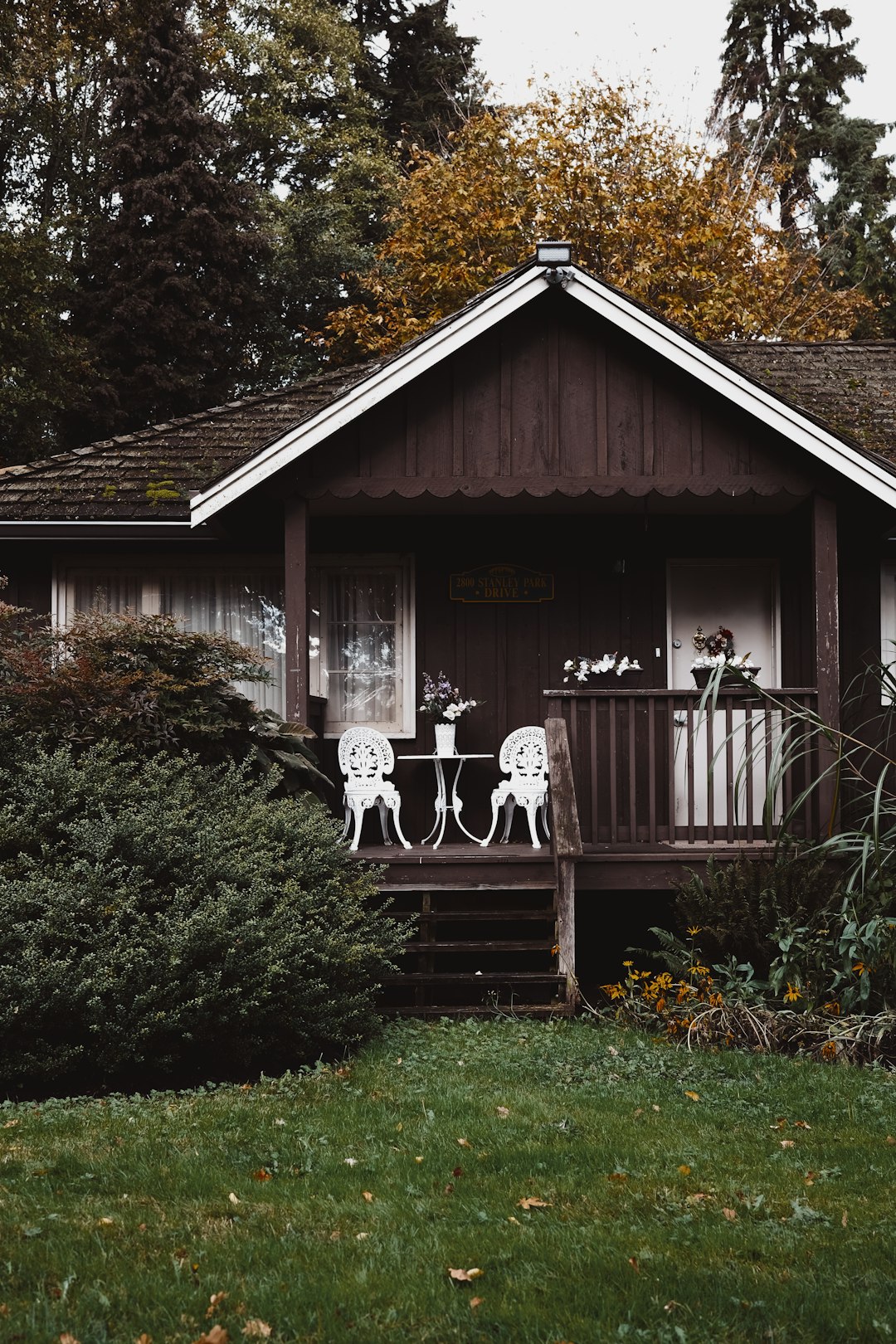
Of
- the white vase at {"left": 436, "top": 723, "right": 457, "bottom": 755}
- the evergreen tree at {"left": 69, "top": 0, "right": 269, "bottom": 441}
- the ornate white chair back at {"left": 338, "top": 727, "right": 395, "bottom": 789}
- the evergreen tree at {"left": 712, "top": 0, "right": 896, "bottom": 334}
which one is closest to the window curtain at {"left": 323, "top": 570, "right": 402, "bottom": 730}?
the white vase at {"left": 436, "top": 723, "right": 457, "bottom": 755}

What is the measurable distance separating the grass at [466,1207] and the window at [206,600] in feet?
17.4

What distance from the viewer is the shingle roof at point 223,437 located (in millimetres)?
10297

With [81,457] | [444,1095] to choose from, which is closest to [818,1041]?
[444,1095]

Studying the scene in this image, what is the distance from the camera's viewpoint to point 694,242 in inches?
873

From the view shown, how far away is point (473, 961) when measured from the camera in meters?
8.89

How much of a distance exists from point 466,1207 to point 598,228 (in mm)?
21698

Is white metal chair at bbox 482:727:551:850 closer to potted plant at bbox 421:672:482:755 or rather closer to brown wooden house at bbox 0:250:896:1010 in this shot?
brown wooden house at bbox 0:250:896:1010

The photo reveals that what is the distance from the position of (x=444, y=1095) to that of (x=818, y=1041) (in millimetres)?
2343

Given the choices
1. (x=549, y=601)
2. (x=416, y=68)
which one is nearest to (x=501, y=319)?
(x=549, y=601)

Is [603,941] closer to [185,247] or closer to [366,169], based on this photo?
[185,247]

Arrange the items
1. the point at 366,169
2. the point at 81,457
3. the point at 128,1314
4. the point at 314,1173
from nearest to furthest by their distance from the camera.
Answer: the point at 128,1314, the point at 314,1173, the point at 81,457, the point at 366,169

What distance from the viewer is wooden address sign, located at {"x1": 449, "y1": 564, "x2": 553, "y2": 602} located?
1102 centimetres

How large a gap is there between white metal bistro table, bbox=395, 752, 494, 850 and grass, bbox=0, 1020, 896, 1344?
3.76 metres

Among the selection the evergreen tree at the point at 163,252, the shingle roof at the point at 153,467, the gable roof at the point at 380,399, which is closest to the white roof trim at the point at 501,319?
the gable roof at the point at 380,399
